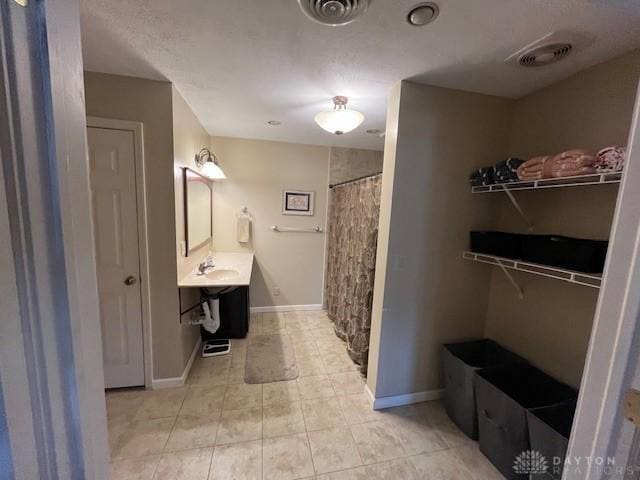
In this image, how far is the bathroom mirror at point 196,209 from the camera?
7.14ft

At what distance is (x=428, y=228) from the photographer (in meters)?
1.80

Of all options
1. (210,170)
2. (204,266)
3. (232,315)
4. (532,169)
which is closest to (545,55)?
(532,169)

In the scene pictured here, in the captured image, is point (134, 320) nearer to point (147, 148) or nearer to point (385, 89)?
point (147, 148)

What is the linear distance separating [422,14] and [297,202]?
2.50 m

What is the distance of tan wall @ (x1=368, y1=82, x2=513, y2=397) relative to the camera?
1.71 m

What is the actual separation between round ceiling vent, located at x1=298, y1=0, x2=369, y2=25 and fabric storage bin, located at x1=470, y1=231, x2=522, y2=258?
4.96 feet

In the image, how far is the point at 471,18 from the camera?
3.64 ft

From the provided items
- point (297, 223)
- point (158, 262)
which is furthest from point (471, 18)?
point (297, 223)

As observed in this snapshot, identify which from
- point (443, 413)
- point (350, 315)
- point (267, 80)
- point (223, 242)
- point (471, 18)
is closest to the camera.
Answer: point (471, 18)

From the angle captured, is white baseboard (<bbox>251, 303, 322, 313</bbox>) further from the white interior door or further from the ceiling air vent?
the ceiling air vent

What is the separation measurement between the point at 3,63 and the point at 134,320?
204 cm

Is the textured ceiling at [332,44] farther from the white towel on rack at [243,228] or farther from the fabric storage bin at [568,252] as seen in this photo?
the white towel on rack at [243,228]

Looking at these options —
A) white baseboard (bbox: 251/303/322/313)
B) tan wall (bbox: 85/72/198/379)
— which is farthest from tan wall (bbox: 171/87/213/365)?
white baseboard (bbox: 251/303/322/313)

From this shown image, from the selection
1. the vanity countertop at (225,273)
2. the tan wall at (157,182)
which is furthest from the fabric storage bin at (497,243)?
the tan wall at (157,182)
